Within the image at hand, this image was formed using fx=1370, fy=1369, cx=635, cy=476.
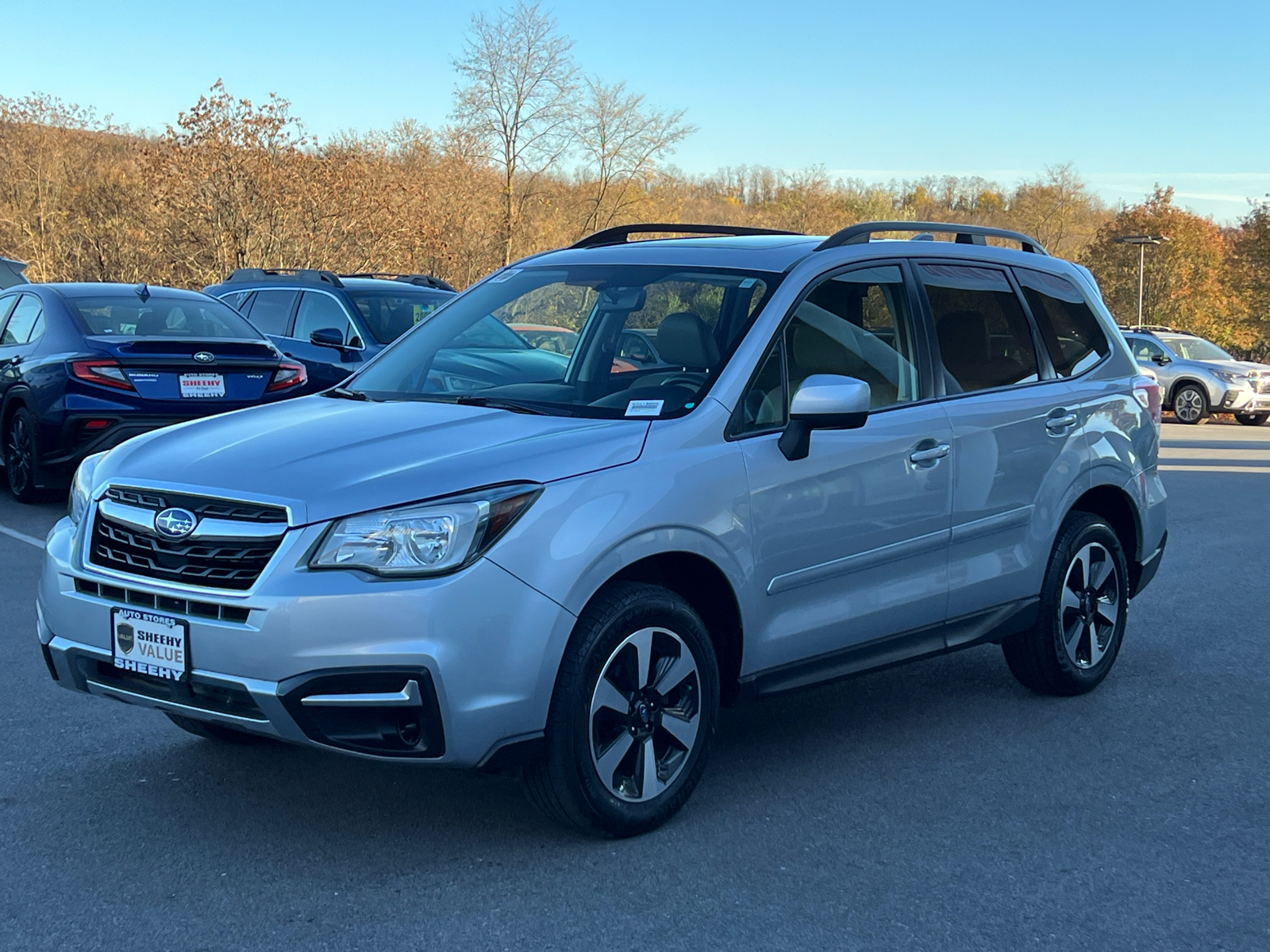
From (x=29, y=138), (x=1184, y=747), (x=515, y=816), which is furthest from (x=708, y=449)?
(x=29, y=138)

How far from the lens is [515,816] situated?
4168 mm

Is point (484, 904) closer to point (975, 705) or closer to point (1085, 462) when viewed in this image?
point (975, 705)

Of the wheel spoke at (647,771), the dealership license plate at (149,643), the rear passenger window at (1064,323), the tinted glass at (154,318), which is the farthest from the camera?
the tinted glass at (154,318)

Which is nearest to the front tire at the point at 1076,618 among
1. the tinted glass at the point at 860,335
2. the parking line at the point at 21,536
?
the tinted glass at the point at 860,335

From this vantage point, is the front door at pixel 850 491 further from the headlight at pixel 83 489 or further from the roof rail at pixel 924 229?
the headlight at pixel 83 489

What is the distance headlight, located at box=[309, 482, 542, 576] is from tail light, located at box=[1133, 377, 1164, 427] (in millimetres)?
3709

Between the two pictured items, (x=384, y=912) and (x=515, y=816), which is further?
(x=515, y=816)

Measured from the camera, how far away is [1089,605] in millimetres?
5781

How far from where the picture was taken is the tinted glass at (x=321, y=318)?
1255 cm

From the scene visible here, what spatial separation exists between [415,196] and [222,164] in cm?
681

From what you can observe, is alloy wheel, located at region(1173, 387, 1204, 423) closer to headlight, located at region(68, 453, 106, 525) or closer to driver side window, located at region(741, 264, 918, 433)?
driver side window, located at region(741, 264, 918, 433)

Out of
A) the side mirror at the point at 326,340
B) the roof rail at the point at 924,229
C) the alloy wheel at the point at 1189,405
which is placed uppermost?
the roof rail at the point at 924,229

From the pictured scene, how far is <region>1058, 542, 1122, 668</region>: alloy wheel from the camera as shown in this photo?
5.68 m

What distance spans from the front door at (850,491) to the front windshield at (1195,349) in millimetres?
25473
